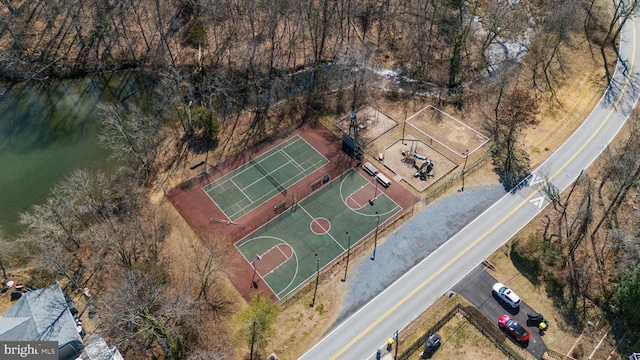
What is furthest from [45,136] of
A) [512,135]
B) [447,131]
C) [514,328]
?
[512,135]

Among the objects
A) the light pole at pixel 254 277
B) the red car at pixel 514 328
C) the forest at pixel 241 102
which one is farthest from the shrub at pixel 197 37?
the red car at pixel 514 328

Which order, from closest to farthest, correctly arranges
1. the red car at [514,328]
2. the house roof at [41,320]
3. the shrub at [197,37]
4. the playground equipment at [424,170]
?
the house roof at [41,320] < the red car at [514,328] < the playground equipment at [424,170] < the shrub at [197,37]

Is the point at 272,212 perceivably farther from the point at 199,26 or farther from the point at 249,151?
the point at 199,26

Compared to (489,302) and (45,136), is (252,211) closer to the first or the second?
(489,302)

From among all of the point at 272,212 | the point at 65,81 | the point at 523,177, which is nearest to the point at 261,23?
the point at 65,81

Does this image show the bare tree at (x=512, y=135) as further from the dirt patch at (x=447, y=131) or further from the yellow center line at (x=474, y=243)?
the yellow center line at (x=474, y=243)

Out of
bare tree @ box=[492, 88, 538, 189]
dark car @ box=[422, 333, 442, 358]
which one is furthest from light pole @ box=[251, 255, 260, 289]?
bare tree @ box=[492, 88, 538, 189]
